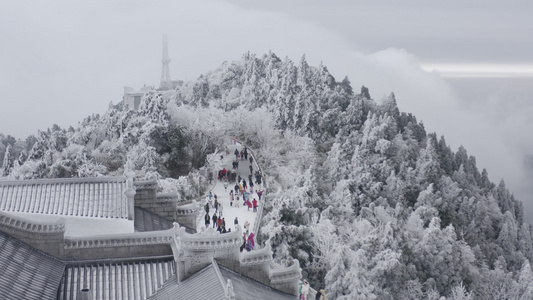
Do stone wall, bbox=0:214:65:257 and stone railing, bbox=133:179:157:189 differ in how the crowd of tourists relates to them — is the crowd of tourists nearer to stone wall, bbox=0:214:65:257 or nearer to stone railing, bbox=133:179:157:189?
stone railing, bbox=133:179:157:189

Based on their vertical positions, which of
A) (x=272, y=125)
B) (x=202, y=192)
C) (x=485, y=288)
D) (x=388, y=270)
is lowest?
(x=485, y=288)

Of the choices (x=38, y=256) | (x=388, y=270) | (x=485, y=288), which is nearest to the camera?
(x=38, y=256)

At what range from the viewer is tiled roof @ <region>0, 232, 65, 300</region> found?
2497cm

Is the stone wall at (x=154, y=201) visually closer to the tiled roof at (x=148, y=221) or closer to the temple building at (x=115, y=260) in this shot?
the tiled roof at (x=148, y=221)

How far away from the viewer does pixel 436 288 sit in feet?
220

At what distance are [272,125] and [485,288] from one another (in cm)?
3504

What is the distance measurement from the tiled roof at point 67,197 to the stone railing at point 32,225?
12.8 feet

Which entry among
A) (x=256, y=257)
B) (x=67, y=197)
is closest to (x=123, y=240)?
(x=67, y=197)

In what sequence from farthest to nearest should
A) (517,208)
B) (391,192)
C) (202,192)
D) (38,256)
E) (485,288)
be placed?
(517,208) → (391,192) → (485,288) → (202,192) → (38,256)

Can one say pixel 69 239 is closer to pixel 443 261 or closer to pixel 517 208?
pixel 443 261

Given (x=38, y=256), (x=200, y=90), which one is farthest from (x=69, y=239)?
(x=200, y=90)

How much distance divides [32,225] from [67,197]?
5.30 m

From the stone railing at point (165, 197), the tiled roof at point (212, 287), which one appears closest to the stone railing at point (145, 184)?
the stone railing at point (165, 197)

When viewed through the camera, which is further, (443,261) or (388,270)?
(443,261)
